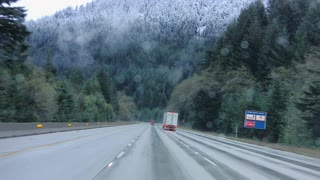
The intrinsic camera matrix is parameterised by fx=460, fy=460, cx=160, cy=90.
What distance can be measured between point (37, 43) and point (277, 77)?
139 m

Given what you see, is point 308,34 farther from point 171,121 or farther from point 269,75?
point 171,121

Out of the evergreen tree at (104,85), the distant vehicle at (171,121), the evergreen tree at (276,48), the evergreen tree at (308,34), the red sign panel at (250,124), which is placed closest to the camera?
the red sign panel at (250,124)

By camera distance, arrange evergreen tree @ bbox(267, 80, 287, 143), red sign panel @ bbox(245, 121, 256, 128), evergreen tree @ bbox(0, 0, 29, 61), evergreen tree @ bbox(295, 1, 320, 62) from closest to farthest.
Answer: evergreen tree @ bbox(0, 0, 29, 61) → red sign panel @ bbox(245, 121, 256, 128) → evergreen tree @ bbox(267, 80, 287, 143) → evergreen tree @ bbox(295, 1, 320, 62)

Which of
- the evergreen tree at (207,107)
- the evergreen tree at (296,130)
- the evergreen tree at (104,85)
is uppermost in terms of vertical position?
the evergreen tree at (104,85)

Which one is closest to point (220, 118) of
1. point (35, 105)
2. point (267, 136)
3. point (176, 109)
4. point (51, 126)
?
point (267, 136)

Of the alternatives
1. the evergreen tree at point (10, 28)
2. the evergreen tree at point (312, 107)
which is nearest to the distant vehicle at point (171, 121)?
the evergreen tree at point (312, 107)

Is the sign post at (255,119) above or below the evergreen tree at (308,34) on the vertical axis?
below

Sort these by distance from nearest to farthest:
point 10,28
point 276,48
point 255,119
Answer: point 10,28 < point 255,119 < point 276,48

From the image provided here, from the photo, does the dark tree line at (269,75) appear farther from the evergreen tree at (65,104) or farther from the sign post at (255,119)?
the evergreen tree at (65,104)

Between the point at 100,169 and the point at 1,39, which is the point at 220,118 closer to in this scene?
the point at 1,39

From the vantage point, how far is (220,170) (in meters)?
15.2

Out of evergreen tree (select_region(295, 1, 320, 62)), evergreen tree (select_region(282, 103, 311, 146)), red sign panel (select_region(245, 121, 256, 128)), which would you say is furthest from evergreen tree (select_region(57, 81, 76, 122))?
evergreen tree (select_region(282, 103, 311, 146))

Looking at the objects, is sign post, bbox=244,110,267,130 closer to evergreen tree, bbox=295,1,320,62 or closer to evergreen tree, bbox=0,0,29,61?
evergreen tree, bbox=295,1,320,62

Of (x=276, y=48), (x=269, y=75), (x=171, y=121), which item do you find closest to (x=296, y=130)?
(x=171, y=121)
